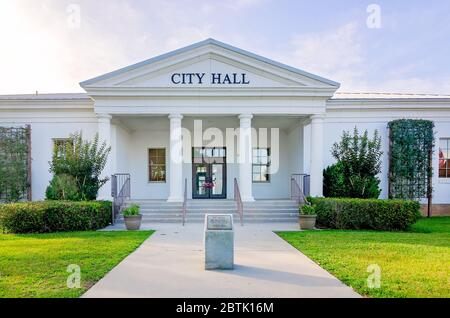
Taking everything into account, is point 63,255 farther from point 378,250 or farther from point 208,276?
point 378,250

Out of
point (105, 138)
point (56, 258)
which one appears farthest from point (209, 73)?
point (56, 258)

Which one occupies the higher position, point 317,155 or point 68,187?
point 317,155

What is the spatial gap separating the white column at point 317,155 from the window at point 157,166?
8.26 metres

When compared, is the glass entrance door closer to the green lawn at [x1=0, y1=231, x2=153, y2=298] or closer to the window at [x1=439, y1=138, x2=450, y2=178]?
the green lawn at [x1=0, y1=231, x2=153, y2=298]

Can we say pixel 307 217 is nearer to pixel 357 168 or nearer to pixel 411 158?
pixel 357 168

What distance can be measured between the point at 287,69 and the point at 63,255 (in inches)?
427

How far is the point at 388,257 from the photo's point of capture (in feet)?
22.3

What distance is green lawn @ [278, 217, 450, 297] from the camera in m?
4.90

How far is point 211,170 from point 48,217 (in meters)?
9.12

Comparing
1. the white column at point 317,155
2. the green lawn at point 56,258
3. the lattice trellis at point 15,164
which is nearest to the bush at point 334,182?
the white column at point 317,155

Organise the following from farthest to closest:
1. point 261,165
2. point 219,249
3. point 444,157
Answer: point 261,165 → point 444,157 → point 219,249

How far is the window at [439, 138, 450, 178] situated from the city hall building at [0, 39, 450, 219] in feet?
0.17
